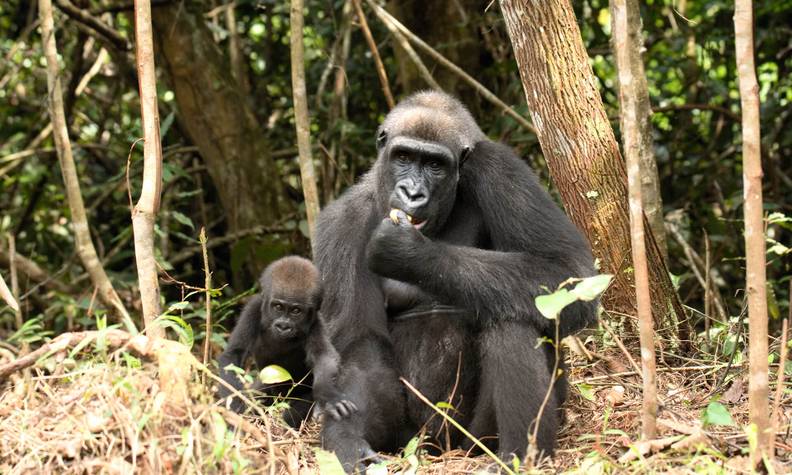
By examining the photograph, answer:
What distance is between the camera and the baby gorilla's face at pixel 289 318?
15.6 feet

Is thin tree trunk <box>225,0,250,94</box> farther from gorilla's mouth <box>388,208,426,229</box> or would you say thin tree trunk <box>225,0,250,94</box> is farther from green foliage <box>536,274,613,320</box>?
green foliage <box>536,274,613,320</box>

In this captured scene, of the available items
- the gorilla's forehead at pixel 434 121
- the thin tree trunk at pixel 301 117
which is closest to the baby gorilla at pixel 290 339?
the gorilla's forehead at pixel 434 121

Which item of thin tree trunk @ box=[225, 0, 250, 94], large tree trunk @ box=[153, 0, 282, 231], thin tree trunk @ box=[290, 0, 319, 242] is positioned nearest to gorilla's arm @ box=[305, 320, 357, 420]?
thin tree trunk @ box=[290, 0, 319, 242]

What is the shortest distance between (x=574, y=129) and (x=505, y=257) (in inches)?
46.4

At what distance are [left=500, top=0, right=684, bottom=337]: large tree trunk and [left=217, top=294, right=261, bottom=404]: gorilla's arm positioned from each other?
73.6 inches

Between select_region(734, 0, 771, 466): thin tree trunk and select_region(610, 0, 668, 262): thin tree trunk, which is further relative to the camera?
select_region(610, 0, 668, 262): thin tree trunk

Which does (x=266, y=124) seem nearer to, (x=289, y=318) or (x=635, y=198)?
(x=289, y=318)

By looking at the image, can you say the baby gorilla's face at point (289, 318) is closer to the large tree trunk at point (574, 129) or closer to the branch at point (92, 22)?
the large tree trunk at point (574, 129)

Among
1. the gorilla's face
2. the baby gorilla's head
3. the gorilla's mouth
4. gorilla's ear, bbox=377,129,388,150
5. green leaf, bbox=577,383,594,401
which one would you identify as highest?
gorilla's ear, bbox=377,129,388,150

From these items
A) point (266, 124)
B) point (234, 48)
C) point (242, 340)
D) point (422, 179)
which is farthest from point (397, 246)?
point (266, 124)

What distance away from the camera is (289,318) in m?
4.79

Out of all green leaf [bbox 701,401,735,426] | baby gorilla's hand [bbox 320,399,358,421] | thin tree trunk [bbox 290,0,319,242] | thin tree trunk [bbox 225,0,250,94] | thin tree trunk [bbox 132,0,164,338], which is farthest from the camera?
thin tree trunk [bbox 225,0,250,94]

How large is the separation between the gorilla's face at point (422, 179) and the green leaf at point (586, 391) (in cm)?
111

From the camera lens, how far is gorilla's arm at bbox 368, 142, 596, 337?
424 cm
